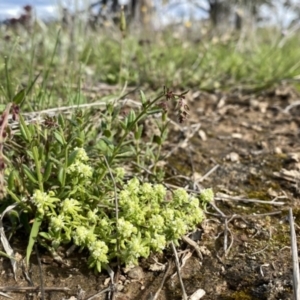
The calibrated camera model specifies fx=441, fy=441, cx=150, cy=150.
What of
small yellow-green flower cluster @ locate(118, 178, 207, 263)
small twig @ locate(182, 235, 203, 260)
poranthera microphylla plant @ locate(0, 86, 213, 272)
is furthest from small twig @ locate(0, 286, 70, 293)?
small twig @ locate(182, 235, 203, 260)

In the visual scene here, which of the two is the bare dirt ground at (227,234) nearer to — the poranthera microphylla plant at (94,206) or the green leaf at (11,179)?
the poranthera microphylla plant at (94,206)

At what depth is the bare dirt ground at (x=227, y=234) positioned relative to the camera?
1514 millimetres

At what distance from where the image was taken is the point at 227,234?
1.75 m

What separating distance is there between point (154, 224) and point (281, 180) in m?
0.91

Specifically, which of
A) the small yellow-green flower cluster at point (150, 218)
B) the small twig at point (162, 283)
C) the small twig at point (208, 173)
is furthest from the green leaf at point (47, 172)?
the small twig at point (208, 173)

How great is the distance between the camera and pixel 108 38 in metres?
5.35

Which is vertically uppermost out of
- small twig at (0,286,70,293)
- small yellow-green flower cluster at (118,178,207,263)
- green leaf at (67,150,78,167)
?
green leaf at (67,150,78,167)

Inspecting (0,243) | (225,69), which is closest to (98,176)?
(0,243)

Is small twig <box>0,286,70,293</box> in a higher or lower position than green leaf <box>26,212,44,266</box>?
lower

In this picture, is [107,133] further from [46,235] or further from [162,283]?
[162,283]

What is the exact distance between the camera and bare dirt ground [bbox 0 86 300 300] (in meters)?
1.51

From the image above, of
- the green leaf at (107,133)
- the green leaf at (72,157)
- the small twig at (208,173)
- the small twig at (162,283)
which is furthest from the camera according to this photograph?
the small twig at (208,173)

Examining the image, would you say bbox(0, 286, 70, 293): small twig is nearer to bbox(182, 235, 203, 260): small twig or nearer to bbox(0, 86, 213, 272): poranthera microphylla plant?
bbox(0, 86, 213, 272): poranthera microphylla plant

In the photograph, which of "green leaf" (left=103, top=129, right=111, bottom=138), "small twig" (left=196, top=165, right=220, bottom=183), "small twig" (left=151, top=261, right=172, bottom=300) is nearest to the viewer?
"small twig" (left=151, top=261, right=172, bottom=300)
